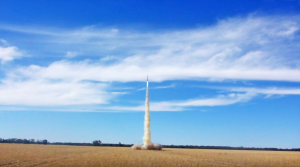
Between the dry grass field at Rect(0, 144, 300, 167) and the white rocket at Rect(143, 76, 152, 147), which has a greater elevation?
the white rocket at Rect(143, 76, 152, 147)

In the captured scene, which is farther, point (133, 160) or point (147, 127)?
point (147, 127)

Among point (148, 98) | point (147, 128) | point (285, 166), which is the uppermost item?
point (148, 98)

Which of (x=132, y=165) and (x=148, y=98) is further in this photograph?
(x=148, y=98)

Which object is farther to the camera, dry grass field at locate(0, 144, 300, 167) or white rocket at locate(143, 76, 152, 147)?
white rocket at locate(143, 76, 152, 147)

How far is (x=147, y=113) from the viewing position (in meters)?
93.0

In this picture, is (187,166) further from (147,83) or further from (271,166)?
(147,83)

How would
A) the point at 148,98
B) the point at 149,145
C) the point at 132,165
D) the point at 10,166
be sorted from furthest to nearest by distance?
the point at 149,145 → the point at 148,98 → the point at 132,165 → the point at 10,166

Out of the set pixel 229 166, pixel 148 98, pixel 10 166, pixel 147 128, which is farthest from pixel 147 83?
pixel 10 166

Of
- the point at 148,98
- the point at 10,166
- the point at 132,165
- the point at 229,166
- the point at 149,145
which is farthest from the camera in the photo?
the point at 149,145

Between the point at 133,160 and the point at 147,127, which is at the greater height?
the point at 147,127

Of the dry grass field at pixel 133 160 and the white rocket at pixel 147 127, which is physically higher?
the white rocket at pixel 147 127

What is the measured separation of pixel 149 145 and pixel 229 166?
5639 cm

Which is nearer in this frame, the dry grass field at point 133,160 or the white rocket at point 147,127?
the dry grass field at point 133,160

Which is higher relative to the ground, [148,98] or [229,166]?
[148,98]
